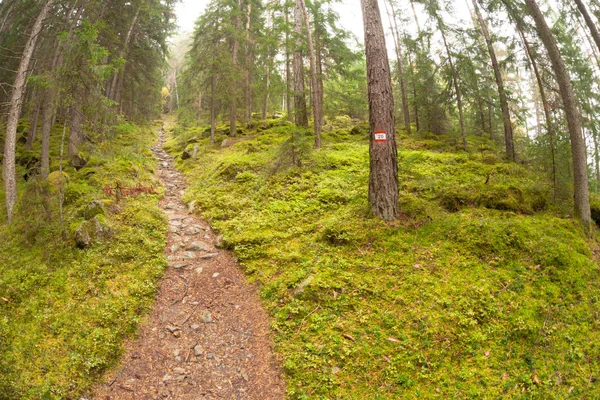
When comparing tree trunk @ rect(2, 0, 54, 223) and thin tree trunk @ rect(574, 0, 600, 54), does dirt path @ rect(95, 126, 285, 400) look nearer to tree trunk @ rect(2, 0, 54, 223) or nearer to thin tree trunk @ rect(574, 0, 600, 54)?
tree trunk @ rect(2, 0, 54, 223)

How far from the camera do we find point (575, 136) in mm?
7562

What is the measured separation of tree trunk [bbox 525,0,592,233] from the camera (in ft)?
23.7

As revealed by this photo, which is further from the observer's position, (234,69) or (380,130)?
(234,69)

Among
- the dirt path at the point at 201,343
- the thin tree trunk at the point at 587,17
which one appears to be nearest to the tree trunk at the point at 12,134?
the dirt path at the point at 201,343

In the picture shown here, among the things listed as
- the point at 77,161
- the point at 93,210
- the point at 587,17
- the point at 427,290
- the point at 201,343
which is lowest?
the point at 201,343

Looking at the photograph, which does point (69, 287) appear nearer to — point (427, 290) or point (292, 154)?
point (427, 290)

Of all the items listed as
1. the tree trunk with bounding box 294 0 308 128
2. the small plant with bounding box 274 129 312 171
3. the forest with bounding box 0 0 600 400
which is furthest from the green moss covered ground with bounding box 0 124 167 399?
the tree trunk with bounding box 294 0 308 128

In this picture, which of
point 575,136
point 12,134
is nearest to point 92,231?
point 12,134

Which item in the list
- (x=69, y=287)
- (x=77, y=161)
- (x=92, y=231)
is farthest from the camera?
(x=77, y=161)

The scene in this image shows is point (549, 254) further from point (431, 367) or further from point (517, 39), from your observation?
point (517, 39)

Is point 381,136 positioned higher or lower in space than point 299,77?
lower

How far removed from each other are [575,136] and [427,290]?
20.5 feet

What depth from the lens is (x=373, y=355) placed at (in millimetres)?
4285

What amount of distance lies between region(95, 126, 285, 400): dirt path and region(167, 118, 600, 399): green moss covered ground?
15.3 inches
